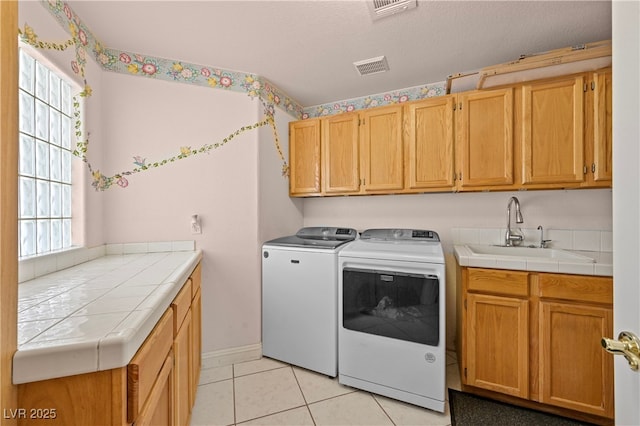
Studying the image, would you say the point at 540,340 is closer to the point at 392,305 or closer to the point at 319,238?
the point at 392,305

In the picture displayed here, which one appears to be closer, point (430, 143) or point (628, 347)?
point (628, 347)

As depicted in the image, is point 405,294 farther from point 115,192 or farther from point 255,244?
point 115,192

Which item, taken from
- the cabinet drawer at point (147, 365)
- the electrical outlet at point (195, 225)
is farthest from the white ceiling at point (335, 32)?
the cabinet drawer at point (147, 365)

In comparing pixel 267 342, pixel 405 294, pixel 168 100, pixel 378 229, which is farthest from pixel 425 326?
pixel 168 100

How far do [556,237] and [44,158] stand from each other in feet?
11.1

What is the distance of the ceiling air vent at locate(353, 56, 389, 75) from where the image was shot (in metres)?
1.97

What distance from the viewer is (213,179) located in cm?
208

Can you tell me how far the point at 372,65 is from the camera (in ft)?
6.68

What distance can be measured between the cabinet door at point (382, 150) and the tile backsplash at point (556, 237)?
0.73 meters

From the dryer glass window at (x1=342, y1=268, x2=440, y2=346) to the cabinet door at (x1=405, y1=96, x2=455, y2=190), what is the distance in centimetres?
83

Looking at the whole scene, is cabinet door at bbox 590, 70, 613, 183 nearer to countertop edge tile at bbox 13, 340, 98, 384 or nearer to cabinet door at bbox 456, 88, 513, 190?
cabinet door at bbox 456, 88, 513, 190

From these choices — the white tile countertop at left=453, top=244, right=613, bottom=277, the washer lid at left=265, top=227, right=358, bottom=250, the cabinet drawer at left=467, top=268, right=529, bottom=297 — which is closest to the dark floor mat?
the cabinet drawer at left=467, top=268, right=529, bottom=297

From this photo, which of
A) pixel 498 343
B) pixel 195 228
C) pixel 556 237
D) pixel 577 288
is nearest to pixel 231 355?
pixel 195 228

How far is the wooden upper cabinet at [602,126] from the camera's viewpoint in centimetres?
162
